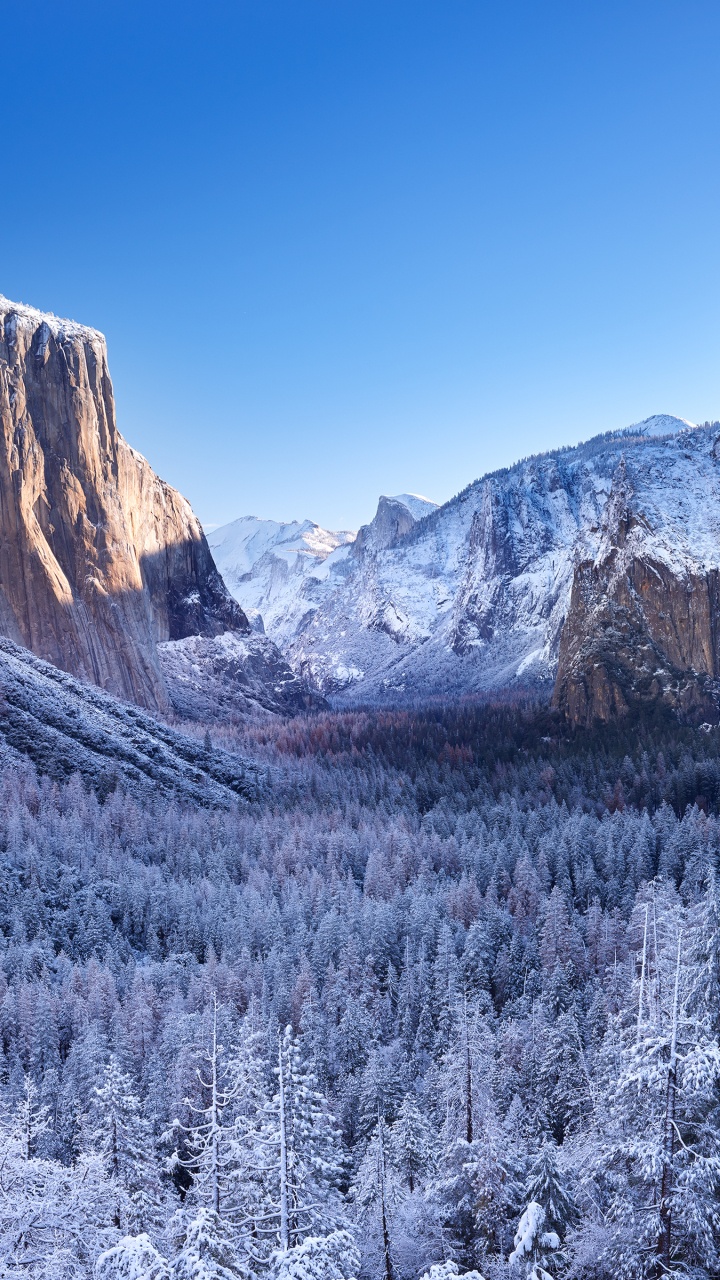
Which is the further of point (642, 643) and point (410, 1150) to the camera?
point (642, 643)

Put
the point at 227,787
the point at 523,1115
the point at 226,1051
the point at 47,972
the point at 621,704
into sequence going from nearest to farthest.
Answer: the point at 523,1115 → the point at 226,1051 → the point at 47,972 → the point at 227,787 → the point at 621,704

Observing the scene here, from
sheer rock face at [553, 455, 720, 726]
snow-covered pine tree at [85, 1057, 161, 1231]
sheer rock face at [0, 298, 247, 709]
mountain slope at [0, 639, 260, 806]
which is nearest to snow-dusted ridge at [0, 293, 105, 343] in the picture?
sheer rock face at [0, 298, 247, 709]

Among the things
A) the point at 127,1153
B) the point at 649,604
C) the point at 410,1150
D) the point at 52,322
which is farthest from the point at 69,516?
the point at 127,1153

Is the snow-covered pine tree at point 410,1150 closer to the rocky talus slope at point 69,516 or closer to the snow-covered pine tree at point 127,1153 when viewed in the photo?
the snow-covered pine tree at point 127,1153

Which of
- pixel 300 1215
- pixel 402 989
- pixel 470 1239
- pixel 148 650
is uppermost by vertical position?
pixel 148 650

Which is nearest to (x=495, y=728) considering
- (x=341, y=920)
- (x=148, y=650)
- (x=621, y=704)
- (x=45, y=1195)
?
(x=621, y=704)

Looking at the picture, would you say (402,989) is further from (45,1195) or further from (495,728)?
(495,728)

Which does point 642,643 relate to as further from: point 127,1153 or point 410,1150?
point 127,1153
